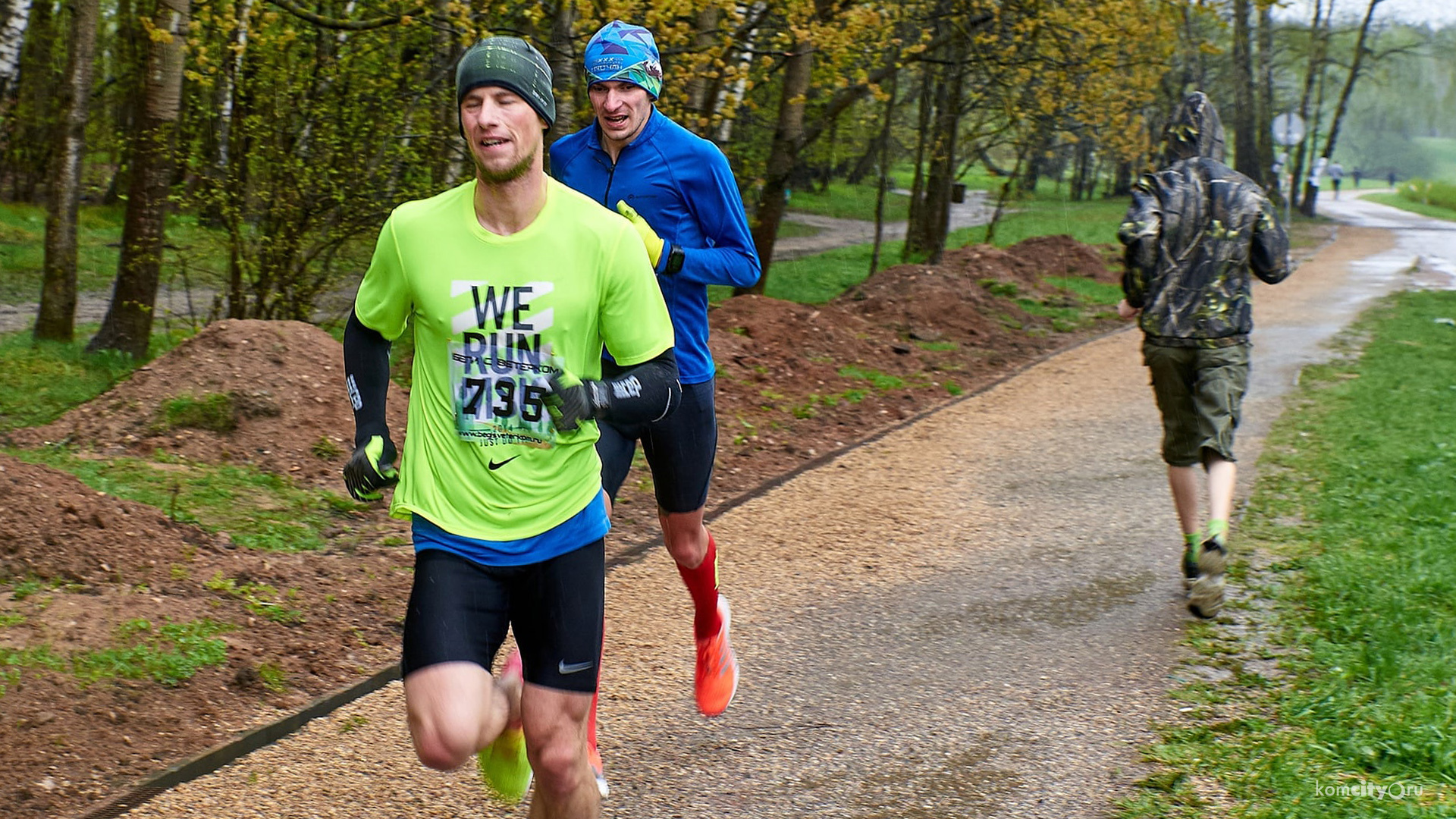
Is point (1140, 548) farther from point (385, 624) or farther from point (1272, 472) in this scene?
point (385, 624)

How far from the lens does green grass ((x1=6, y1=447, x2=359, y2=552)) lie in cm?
654

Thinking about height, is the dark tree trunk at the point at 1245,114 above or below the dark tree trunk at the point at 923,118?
above

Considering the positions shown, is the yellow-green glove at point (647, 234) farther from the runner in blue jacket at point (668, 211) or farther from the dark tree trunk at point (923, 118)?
the dark tree trunk at point (923, 118)

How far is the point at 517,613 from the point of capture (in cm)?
322

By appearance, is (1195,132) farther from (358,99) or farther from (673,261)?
(358,99)

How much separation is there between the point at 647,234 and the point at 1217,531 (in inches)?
120

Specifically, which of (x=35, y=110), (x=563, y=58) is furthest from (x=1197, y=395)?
(x=35, y=110)

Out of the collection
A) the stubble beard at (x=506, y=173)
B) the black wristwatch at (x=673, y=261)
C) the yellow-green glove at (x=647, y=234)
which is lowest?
the black wristwatch at (x=673, y=261)

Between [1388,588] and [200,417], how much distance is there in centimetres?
626

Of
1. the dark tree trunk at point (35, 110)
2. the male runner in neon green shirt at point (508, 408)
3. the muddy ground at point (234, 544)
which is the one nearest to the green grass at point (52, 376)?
the muddy ground at point (234, 544)

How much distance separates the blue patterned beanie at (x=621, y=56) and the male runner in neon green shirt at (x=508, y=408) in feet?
3.26

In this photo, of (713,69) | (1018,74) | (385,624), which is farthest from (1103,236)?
(385,624)

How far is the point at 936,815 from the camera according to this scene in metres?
3.99

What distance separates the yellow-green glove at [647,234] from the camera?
4051 millimetres
